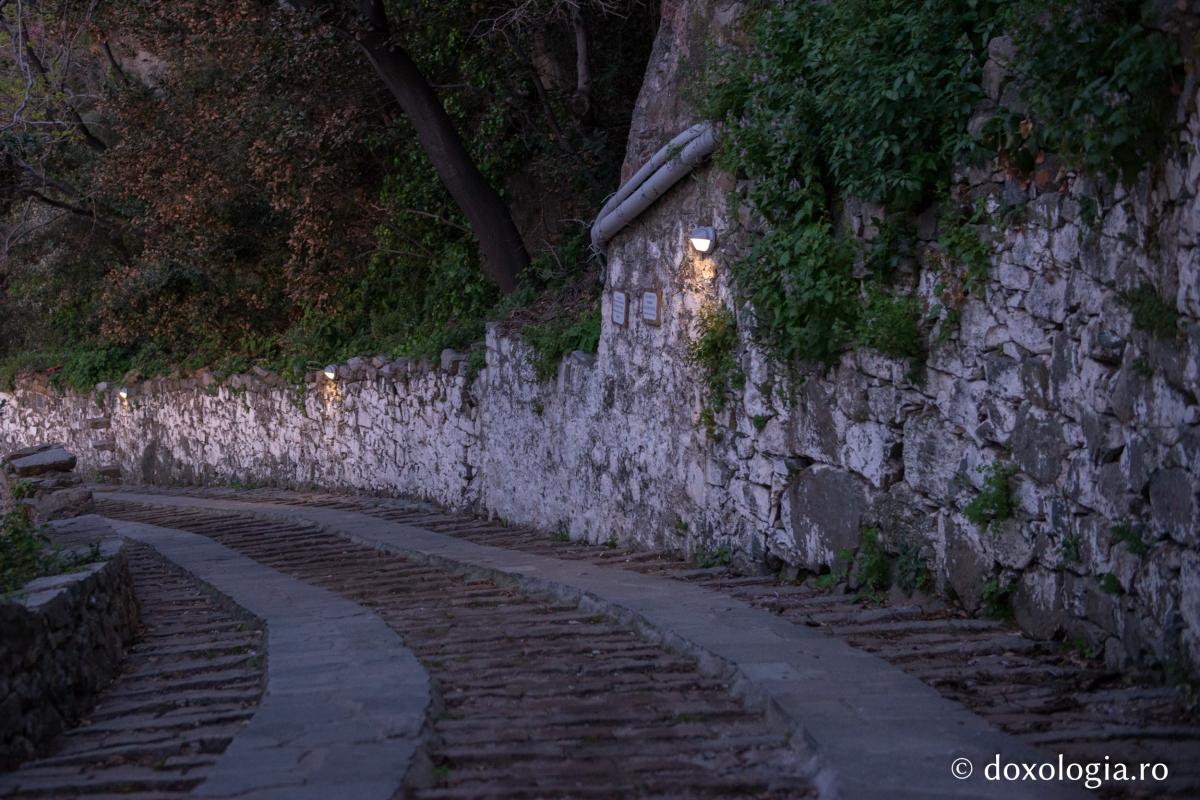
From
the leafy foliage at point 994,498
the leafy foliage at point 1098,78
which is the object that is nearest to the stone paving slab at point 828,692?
the leafy foliage at point 994,498

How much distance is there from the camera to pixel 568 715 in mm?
5227

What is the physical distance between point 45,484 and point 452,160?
579 centimetres

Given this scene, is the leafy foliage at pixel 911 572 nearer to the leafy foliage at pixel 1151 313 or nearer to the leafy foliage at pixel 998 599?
the leafy foliage at pixel 998 599

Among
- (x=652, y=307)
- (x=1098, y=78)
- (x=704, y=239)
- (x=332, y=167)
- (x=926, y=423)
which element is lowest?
(x=926, y=423)

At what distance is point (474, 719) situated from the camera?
5.20 m

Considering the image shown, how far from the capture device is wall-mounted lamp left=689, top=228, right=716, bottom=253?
29.8 ft

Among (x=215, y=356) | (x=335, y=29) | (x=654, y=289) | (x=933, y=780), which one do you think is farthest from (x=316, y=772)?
(x=215, y=356)

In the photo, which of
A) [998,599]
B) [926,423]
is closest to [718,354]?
[926,423]

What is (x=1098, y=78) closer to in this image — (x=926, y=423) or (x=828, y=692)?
(x=926, y=423)

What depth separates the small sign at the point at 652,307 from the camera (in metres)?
9.96

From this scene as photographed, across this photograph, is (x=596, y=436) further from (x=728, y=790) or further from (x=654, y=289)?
(x=728, y=790)

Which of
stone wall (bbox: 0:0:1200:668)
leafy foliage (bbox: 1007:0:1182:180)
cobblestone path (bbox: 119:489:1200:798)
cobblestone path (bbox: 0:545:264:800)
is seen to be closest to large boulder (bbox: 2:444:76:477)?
stone wall (bbox: 0:0:1200:668)

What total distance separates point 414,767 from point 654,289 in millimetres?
6170

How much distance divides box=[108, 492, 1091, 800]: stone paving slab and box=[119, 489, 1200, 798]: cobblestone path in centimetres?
18
